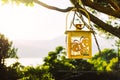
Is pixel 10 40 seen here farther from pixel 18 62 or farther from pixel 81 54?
pixel 81 54

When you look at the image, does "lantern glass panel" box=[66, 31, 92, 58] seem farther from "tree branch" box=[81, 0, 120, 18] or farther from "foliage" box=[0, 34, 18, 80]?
"foliage" box=[0, 34, 18, 80]

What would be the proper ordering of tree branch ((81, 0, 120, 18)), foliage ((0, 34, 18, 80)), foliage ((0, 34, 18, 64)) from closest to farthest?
tree branch ((81, 0, 120, 18)) < foliage ((0, 34, 18, 80)) < foliage ((0, 34, 18, 64))

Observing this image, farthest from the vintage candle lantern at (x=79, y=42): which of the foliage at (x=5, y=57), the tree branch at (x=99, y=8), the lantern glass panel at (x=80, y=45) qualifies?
the foliage at (x=5, y=57)

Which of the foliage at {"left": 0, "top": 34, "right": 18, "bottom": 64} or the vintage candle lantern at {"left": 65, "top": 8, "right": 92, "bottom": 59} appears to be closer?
the vintage candle lantern at {"left": 65, "top": 8, "right": 92, "bottom": 59}

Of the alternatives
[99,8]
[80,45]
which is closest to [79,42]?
[80,45]

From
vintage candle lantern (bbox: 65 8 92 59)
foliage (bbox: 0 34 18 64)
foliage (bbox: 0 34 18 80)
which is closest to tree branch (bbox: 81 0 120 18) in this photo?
vintage candle lantern (bbox: 65 8 92 59)

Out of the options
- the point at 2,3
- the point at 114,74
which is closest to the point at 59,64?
the point at 114,74

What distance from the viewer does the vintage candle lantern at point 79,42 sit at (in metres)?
6.02

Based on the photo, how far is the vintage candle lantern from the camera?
19.7 ft

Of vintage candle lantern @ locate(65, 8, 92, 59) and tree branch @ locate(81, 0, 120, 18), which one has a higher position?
tree branch @ locate(81, 0, 120, 18)

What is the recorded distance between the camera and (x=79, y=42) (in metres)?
6.18

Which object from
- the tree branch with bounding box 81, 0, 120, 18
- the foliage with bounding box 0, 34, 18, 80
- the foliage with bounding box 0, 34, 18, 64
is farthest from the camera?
the foliage with bounding box 0, 34, 18, 64

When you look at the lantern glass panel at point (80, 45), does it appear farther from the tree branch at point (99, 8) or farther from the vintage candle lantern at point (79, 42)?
the tree branch at point (99, 8)

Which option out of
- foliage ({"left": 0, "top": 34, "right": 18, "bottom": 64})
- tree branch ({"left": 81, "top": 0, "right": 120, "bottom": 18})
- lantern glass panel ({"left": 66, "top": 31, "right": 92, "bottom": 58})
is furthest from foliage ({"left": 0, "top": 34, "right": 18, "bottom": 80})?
lantern glass panel ({"left": 66, "top": 31, "right": 92, "bottom": 58})
